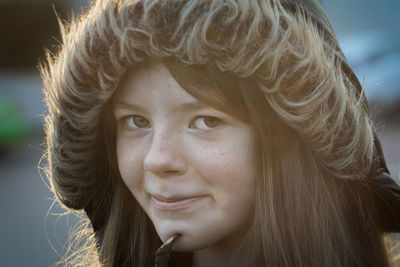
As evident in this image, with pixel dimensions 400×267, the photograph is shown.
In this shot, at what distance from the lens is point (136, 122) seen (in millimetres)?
1526

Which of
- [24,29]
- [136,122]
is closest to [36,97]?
[24,29]

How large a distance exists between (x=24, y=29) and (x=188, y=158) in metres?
12.3

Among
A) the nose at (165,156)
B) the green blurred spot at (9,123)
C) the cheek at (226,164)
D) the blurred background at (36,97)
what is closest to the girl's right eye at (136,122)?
the nose at (165,156)

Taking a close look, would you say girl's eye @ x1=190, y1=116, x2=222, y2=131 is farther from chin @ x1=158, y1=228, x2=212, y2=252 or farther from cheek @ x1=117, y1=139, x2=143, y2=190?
chin @ x1=158, y1=228, x2=212, y2=252

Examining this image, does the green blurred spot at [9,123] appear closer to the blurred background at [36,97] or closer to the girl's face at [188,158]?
the blurred background at [36,97]

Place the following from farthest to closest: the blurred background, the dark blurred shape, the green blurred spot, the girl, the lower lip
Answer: the dark blurred shape
the green blurred spot
the blurred background
the lower lip
the girl

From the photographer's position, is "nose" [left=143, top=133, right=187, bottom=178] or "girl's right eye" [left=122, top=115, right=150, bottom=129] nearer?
"nose" [left=143, top=133, right=187, bottom=178]

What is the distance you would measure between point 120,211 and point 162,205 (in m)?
0.43

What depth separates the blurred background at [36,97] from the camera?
167 inches

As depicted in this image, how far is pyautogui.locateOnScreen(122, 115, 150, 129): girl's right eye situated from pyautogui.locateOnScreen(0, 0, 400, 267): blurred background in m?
2.08

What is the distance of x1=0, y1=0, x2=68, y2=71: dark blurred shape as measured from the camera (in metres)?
12.0

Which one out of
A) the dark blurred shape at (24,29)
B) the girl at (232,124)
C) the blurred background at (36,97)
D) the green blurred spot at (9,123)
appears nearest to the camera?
the girl at (232,124)

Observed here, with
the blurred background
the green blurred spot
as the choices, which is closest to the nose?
the blurred background

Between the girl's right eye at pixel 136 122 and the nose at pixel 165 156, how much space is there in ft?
0.40
